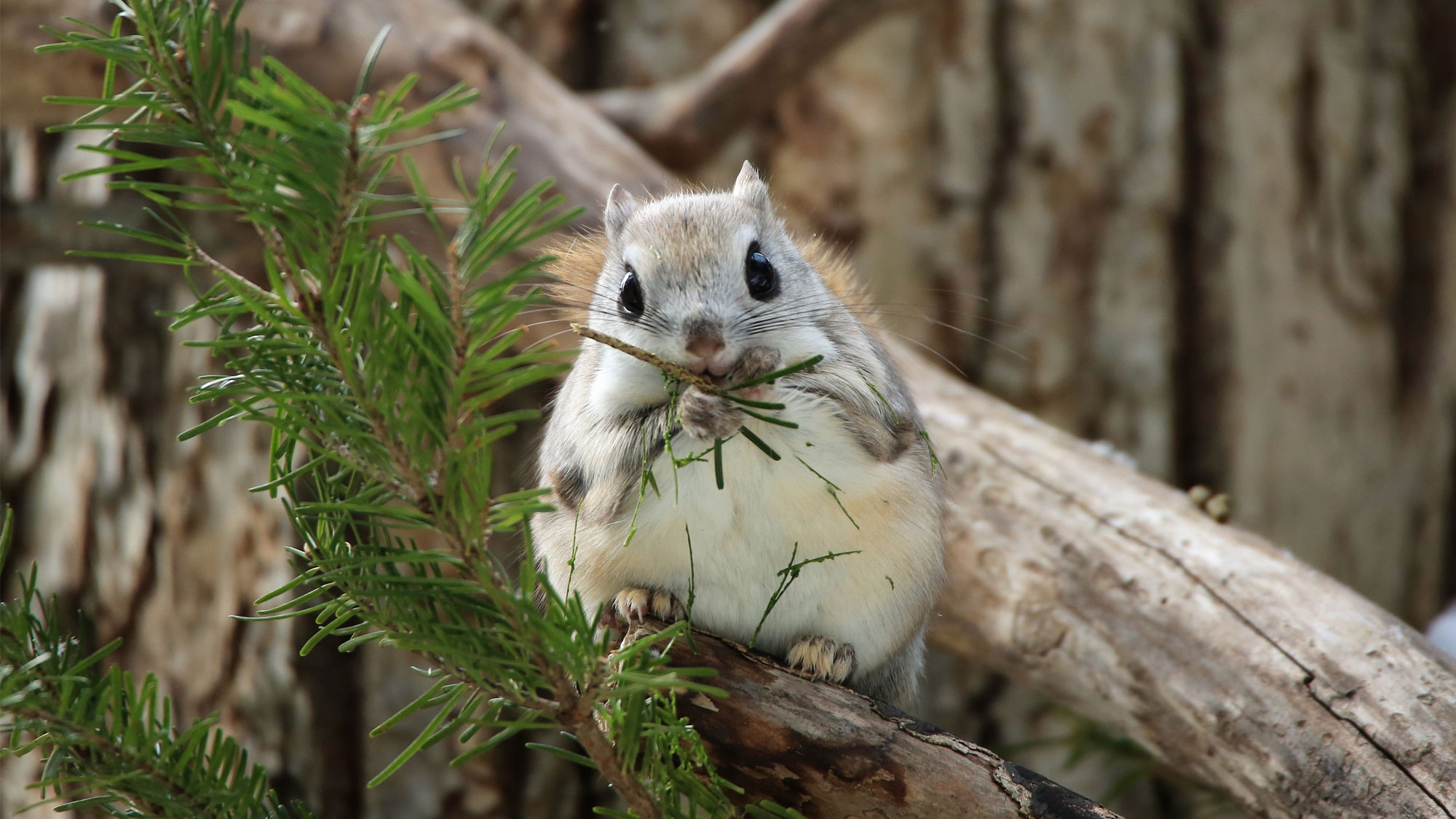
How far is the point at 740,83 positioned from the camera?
2.10 meters

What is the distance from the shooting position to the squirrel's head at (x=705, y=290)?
1125 millimetres

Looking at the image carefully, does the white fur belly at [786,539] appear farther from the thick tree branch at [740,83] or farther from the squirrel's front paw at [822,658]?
the thick tree branch at [740,83]

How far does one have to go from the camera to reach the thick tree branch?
2.08m

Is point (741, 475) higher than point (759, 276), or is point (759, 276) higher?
point (759, 276)

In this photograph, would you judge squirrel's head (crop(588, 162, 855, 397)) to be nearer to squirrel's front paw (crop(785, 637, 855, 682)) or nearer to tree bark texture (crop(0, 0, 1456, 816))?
squirrel's front paw (crop(785, 637, 855, 682))

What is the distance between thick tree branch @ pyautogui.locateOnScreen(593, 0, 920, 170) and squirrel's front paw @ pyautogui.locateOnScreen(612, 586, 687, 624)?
124 cm

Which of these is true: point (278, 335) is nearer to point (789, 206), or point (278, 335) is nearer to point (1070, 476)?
point (1070, 476)

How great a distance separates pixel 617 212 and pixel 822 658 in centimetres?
64

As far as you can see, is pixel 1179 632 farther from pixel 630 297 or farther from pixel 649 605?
pixel 630 297

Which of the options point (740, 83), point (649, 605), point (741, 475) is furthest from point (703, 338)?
point (740, 83)

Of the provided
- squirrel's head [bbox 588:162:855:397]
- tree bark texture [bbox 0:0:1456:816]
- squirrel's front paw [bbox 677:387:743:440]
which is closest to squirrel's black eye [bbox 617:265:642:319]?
squirrel's head [bbox 588:162:855:397]

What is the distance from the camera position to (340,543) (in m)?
0.78

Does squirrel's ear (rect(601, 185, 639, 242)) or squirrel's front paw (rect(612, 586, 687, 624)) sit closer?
squirrel's front paw (rect(612, 586, 687, 624))

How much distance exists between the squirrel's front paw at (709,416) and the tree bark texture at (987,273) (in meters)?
0.76
